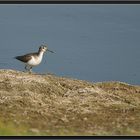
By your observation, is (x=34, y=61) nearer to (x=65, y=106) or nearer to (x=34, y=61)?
(x=34, y=61)

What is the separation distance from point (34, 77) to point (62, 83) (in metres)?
1.18

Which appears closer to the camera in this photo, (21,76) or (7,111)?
(7,111)

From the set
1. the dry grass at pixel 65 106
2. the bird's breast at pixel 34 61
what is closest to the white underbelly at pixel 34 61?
the bird's breast at pixel 34 61

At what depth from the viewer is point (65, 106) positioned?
2573 cm

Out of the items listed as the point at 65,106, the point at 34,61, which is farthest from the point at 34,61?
the point at 65,106

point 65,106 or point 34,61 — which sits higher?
point 34,61

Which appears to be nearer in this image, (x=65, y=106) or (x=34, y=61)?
(x=65, y=106)

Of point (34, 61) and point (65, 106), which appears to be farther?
point (34, 61)

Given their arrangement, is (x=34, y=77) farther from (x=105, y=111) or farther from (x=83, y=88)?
(x=105, y=111)

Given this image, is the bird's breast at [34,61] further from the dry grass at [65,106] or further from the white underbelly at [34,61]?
the dry grass at [65,106]

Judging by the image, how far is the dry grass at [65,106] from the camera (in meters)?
23.0

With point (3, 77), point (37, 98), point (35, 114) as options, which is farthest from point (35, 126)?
point (3, 77)

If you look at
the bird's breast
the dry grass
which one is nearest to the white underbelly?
the bird's breast

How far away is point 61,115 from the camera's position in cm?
2461
